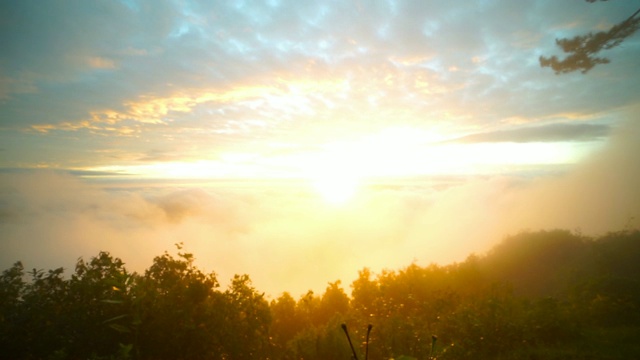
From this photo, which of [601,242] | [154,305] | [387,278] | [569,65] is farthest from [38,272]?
[601,242]

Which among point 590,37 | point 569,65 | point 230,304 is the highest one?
point 590,37

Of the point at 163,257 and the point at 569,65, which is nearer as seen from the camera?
the point at 163,257

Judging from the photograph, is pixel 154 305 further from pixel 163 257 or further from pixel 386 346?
pixel 386 346

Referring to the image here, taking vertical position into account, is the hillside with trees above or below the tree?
below

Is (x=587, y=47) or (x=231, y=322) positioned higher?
(x=587, y=47)

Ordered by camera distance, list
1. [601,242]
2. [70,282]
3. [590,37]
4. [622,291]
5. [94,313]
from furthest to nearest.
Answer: [601,242]
[590,37]
[622,291]
[70,282]
[94,313]

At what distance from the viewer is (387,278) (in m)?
23.6

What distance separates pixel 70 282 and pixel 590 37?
76.4 ft

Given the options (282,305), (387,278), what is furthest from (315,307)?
(387,278)

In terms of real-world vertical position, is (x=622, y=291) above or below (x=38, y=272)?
below

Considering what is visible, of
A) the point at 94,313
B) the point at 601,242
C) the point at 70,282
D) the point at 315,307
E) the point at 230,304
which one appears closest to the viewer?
the point at 94,313

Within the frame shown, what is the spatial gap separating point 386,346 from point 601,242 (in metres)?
22.5

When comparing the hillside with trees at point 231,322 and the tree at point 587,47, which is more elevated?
the tree at point 587,47

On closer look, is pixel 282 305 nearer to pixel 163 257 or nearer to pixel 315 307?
pixel 315 307
